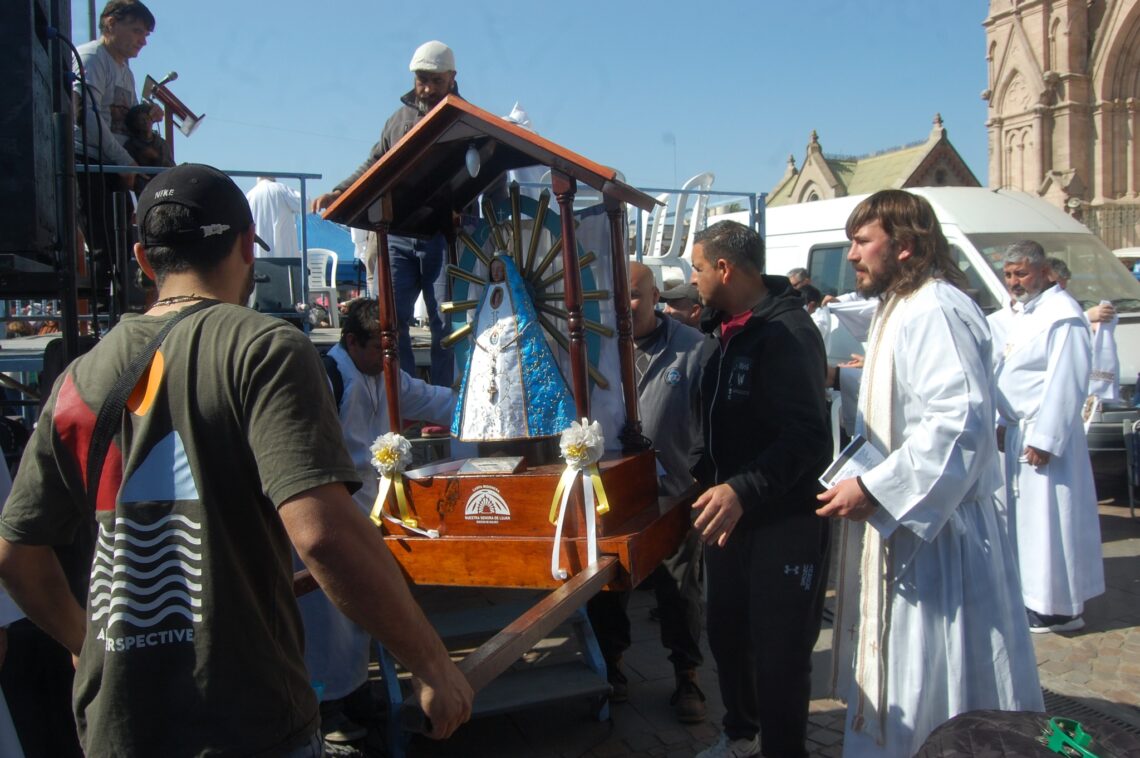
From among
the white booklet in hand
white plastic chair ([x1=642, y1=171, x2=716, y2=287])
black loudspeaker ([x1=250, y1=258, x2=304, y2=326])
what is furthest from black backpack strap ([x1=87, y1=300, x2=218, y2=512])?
white plastic chair ([x1=642, y1=171, x2=716, y2=287])

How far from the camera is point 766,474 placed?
281cm

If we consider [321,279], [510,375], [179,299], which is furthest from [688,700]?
[321,279]

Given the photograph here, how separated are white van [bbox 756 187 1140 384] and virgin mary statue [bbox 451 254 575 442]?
5.56 m

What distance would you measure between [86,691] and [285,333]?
72 cm

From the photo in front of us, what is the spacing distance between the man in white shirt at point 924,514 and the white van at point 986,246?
5.24m

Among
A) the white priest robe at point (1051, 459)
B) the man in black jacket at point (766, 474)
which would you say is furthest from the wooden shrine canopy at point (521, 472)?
the white priest robe at point (1051, 459)

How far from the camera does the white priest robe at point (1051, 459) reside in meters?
5.05

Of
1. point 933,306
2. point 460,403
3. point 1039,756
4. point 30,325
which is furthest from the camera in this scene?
point 30,325

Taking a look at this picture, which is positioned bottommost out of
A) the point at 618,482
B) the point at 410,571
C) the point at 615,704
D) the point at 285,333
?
the point at 615,704

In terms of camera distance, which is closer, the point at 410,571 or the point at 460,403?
the point at 410,571

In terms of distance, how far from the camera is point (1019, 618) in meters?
2.70

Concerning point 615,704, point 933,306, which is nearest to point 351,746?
point 615,704

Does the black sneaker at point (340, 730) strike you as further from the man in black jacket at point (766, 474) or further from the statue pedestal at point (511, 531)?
the man in black jacket at point (766, 474)

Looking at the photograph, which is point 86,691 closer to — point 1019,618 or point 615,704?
point 1019,618
